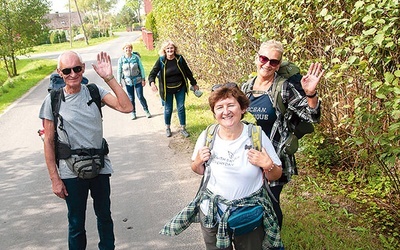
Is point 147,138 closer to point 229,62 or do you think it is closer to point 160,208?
point 229,62

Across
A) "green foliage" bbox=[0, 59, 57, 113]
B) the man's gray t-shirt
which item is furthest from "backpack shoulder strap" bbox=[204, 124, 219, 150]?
"green foliage" bbox=[0, 59, 57, 113]

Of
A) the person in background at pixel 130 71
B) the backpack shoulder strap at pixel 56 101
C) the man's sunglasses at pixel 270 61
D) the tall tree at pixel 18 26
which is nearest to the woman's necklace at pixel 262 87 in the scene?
the man's sunglasses at pixel 270 61

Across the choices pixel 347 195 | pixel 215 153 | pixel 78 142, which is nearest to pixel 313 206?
pixel 347 195

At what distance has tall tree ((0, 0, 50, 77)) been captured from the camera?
61.4ft

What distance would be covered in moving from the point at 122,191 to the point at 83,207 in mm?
1992

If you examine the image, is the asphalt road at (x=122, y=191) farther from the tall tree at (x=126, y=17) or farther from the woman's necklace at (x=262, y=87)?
the tall tree at (x=126, y=17)

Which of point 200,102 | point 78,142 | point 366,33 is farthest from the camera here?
point 200,102

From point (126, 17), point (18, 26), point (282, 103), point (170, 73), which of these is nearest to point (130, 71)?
point (170, 73)

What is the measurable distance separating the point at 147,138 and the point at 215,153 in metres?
5.01

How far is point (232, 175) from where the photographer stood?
101 inches

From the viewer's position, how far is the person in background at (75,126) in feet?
10.0

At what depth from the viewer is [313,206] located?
4.24 metres

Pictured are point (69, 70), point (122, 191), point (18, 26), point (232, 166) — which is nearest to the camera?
point (232, 166)

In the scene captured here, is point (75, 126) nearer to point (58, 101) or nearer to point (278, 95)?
point (58, 101)
